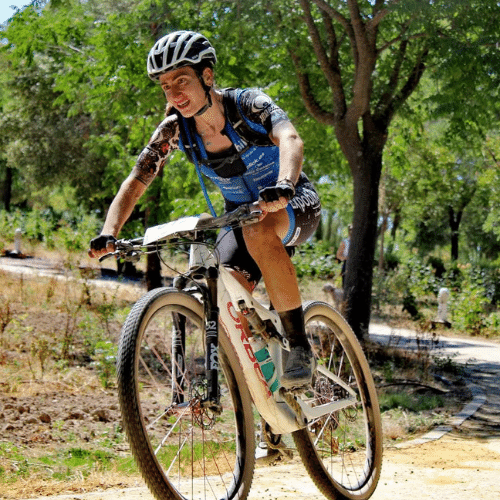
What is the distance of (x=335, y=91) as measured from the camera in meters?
11.9

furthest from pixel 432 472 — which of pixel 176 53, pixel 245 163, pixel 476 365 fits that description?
pixel 476 365

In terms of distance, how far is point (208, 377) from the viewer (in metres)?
3.48

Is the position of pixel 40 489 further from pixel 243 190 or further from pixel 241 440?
pixel 243 190

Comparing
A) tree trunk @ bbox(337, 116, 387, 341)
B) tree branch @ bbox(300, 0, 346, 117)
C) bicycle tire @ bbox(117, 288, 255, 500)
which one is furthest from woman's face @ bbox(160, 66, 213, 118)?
tree trunk @ bbox(337, 116, 387, 341)

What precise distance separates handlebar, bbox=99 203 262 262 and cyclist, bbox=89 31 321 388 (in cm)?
14

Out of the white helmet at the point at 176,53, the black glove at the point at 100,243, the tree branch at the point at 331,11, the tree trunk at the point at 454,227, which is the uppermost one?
the tree branch at the point at 331,11

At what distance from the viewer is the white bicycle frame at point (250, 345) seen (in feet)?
11.9

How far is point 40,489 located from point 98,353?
4.08m

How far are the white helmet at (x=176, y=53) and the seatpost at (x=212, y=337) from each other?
919 millimetres

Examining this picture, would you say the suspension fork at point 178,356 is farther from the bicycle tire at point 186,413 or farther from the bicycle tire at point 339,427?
the bicycle tire at point 339,427

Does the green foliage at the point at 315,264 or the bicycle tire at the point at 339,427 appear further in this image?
the green foliage at the point at 315,264

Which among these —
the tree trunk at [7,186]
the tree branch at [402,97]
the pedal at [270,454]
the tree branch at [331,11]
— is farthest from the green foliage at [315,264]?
the tree trunk at [7,186]

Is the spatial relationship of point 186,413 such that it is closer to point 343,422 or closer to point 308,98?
point 343,422

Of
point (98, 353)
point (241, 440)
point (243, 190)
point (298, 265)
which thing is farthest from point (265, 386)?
point (298, 265)
